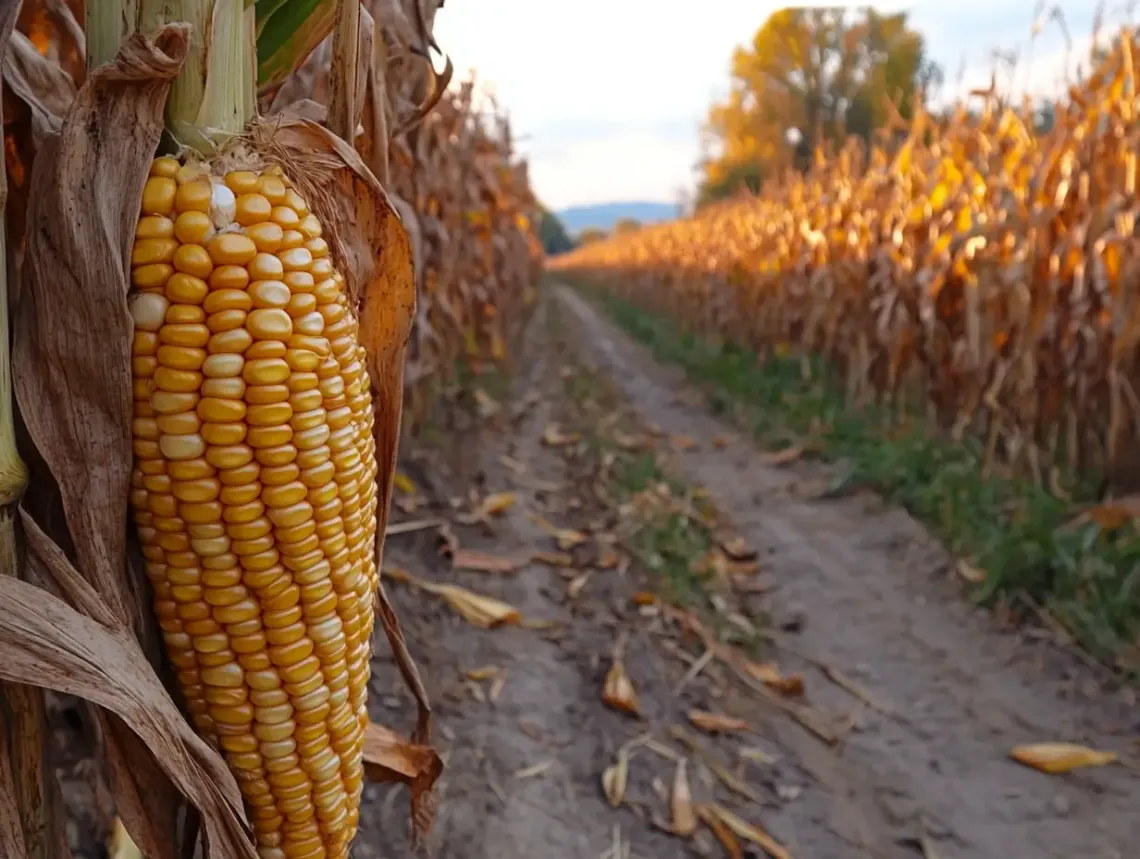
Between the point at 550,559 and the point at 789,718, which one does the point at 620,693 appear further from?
the point at 550,559

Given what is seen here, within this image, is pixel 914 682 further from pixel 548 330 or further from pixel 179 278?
pixel 548 330

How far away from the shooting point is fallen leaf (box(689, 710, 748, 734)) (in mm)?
2852

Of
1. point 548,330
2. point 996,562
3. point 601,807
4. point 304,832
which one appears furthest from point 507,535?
point 548,330

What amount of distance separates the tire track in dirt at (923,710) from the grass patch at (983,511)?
159mm

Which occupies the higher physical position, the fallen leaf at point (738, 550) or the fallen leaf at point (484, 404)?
the fallen leaf at point (484, 404)

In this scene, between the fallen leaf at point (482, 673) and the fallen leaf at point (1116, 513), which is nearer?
the fallen leaf at point (482, 673)

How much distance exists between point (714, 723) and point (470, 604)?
1.04 metres

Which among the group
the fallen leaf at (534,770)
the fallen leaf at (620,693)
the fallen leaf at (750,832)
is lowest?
the fallen leaf at (750,832)

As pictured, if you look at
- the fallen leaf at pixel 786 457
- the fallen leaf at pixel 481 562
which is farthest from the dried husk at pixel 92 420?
the fallen leaf at pixel 786 457

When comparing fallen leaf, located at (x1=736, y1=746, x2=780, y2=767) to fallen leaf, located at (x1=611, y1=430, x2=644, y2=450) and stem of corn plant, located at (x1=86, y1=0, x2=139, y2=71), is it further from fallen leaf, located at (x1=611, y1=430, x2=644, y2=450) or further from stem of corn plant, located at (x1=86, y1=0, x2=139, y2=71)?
fallen leaf, located at (x1=611, y1=430, x2=644, y2=450)

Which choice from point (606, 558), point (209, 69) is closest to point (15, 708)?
point (209, 69)

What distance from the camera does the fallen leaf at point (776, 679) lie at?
3.21m

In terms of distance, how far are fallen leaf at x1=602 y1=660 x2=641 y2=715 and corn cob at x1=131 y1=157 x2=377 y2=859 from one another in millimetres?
1689

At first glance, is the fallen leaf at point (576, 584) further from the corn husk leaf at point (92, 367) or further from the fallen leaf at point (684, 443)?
the fallen leaf at point (684, 443)
